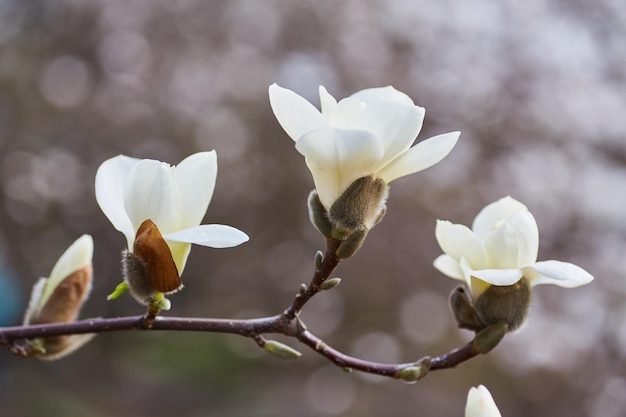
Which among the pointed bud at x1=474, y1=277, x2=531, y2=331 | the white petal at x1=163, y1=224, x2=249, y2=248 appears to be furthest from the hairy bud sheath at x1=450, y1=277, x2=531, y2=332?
the white petal at x1=163, y1=224, x2=249, y2=248

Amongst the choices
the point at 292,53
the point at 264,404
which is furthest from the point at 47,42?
the point at 264,404

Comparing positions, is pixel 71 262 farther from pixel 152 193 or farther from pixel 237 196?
pixel 237 196

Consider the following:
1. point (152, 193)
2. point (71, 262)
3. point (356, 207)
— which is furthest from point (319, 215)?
point (71, 262)

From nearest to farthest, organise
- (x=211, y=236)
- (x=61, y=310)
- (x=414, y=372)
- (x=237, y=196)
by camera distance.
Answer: (x=211, y=236)
(x=414, y=372)
(x=61, y=310)
(x=237, y=196)

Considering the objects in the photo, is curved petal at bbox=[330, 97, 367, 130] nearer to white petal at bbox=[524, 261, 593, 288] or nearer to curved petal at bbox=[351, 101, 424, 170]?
curved petal at bbox=[351, 101, 424, 170]

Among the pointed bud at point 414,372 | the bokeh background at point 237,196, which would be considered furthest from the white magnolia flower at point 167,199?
the bokeh background at point 237,196

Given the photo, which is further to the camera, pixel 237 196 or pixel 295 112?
pixel 237 196

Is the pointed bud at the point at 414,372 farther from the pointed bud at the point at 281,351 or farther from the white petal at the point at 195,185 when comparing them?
the white petal at the point at 195,185
